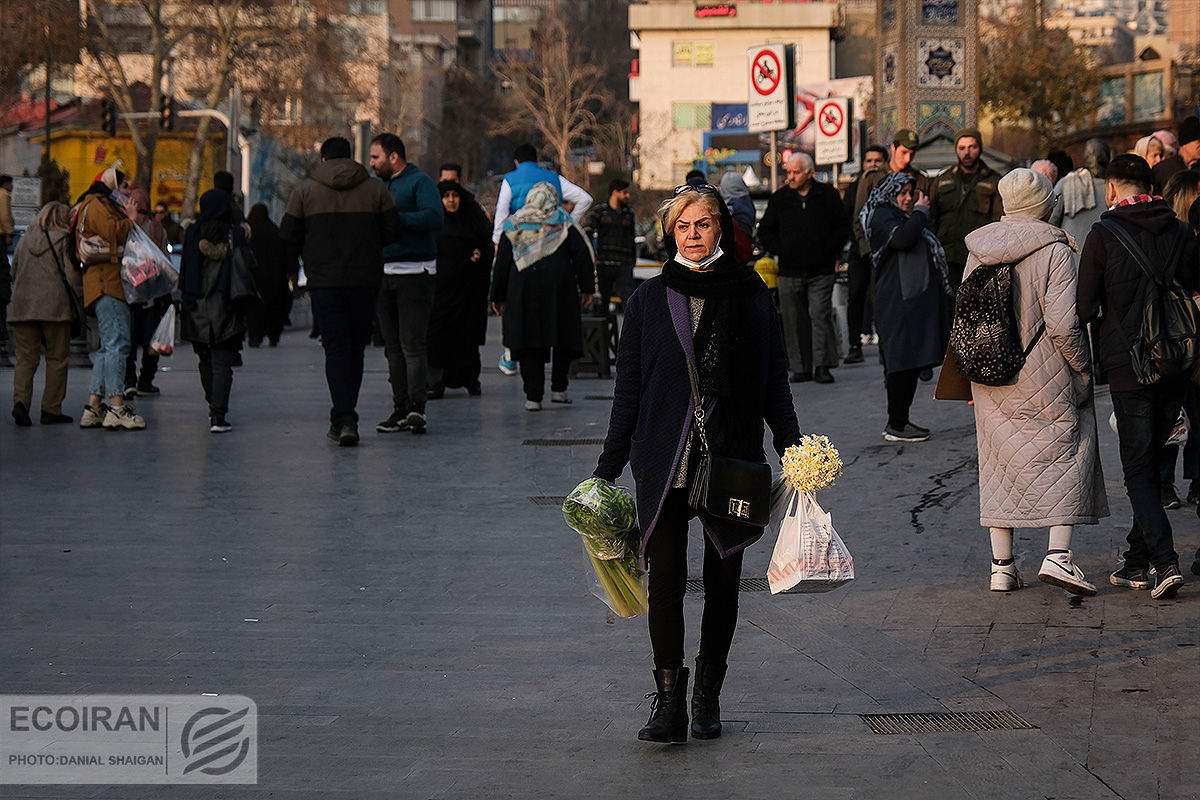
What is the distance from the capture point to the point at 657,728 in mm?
5340

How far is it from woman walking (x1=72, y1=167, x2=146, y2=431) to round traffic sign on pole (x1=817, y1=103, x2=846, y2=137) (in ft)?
49.8

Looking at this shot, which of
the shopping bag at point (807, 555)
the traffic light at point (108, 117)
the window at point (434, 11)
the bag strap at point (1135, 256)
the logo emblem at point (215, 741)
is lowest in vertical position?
the logo emblem at point (215, 741)

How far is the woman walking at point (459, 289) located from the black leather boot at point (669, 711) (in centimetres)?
1002

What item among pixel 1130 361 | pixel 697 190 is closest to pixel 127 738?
pixel 697 190

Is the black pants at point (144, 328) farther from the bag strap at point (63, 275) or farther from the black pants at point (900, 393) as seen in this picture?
the black pants at point (900, 393)

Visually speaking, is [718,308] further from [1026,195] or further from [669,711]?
[1026,195]

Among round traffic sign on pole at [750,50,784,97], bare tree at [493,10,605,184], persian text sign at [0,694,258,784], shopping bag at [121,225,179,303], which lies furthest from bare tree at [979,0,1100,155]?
persian text sign at [0,694,258,784]

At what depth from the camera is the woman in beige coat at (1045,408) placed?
7379mm

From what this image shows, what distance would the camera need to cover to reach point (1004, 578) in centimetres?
761

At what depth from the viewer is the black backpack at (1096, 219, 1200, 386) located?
7250mm

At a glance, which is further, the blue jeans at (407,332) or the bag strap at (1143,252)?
the blue jeans at (407,332)

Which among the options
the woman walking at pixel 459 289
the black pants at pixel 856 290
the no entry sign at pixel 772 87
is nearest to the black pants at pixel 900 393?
the woman walking at pixel 459 289

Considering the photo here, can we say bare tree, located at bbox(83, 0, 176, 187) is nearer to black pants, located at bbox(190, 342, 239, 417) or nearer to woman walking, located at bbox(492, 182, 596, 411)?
woman walking, located at bbox(492, 182, 596, 411)

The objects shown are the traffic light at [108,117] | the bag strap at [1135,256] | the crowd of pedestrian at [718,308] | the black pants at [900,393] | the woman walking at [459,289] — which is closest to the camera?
the crowd of pedestrian at [718,308]
